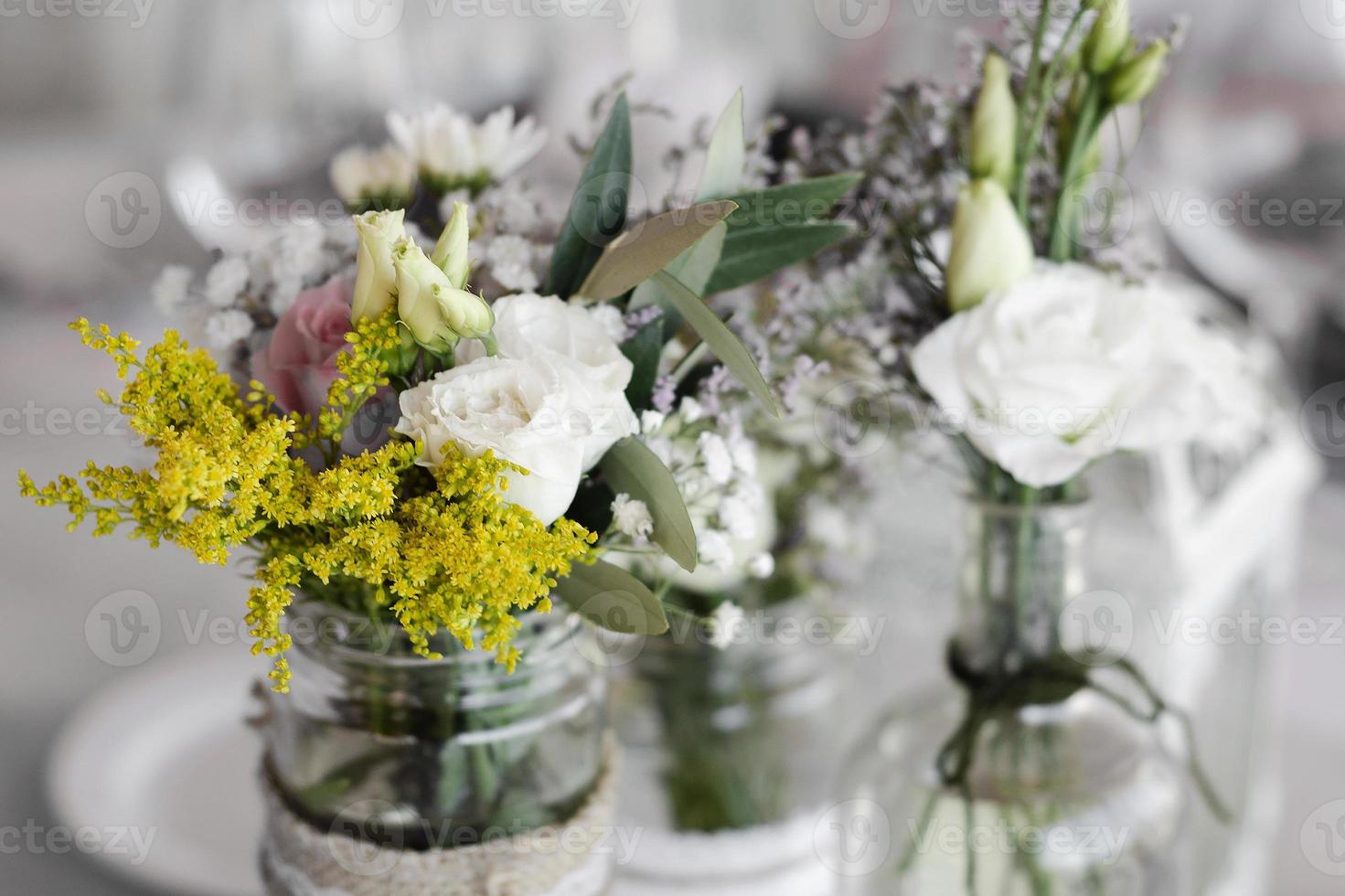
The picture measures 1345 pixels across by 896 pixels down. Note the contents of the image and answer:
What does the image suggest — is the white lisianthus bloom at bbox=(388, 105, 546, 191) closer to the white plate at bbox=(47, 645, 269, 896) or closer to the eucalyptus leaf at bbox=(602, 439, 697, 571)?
the eucalyptus leaf at bbox=(602, 439, 697, 571)

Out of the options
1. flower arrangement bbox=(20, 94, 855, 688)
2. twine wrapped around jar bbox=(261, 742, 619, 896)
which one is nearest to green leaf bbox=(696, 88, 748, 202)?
flower arrangement bbox=(20, 94, 855, 688)

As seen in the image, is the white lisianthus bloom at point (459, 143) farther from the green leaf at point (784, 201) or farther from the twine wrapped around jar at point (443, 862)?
the twine wrapped around jar at point (443, 862)

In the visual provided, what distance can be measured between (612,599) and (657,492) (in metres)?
0.04

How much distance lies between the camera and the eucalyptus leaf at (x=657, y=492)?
323 mm

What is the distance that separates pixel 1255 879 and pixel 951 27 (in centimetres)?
108

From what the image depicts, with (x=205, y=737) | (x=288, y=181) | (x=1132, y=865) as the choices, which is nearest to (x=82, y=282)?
(x=288, y=181)

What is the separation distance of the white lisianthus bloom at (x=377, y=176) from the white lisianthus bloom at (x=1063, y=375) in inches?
8.3

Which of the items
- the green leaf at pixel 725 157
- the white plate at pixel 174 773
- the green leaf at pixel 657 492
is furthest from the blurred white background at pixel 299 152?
the green leaf at pixel 657 492

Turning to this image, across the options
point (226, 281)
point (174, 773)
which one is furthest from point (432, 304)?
point (174, 773)

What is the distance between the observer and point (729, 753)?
2.00 ft

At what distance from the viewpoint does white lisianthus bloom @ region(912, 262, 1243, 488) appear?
39 cm

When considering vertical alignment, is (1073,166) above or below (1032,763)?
above

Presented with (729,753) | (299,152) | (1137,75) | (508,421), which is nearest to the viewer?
(508,421)

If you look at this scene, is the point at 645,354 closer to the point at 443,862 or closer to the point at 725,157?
the point at 725,157
